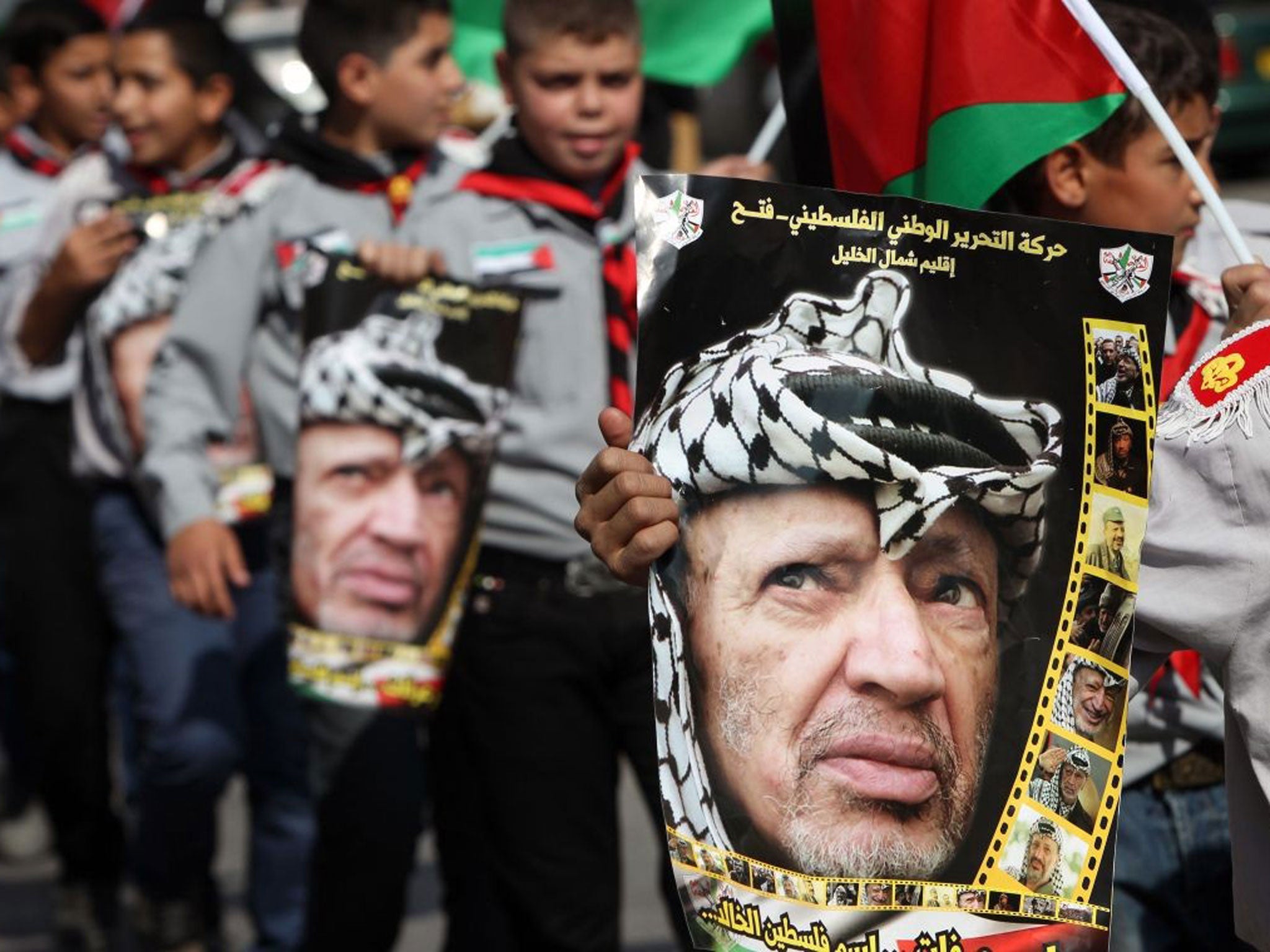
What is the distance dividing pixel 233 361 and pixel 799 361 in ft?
8.61

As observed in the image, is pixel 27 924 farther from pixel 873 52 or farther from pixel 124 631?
pixel 873 52

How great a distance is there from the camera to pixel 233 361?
16.3 ft

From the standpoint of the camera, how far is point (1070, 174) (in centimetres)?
326

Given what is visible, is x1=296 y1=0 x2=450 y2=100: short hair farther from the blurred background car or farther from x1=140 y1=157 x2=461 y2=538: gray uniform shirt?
the blurred background car

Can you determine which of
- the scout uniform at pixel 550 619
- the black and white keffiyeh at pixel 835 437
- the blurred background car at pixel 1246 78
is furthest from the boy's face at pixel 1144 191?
the blurred background car at pixel 1246 78

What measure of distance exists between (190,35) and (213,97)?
0.18 m

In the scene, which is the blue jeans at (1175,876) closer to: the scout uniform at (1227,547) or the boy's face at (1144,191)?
the scout uniform at (1227,547)

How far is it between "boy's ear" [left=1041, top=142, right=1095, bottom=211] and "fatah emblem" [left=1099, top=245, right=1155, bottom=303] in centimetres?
66

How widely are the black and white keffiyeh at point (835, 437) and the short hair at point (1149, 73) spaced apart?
2.47ft

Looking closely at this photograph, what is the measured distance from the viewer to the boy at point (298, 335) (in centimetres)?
467

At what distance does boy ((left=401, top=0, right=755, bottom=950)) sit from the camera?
14.2ft

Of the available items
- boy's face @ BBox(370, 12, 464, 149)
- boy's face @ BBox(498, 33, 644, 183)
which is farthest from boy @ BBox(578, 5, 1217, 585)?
boy's face @ BBox(370, 12, 464, 149)

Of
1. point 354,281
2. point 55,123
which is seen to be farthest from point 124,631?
point 55,123

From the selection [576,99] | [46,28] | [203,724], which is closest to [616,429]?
[576,99]
